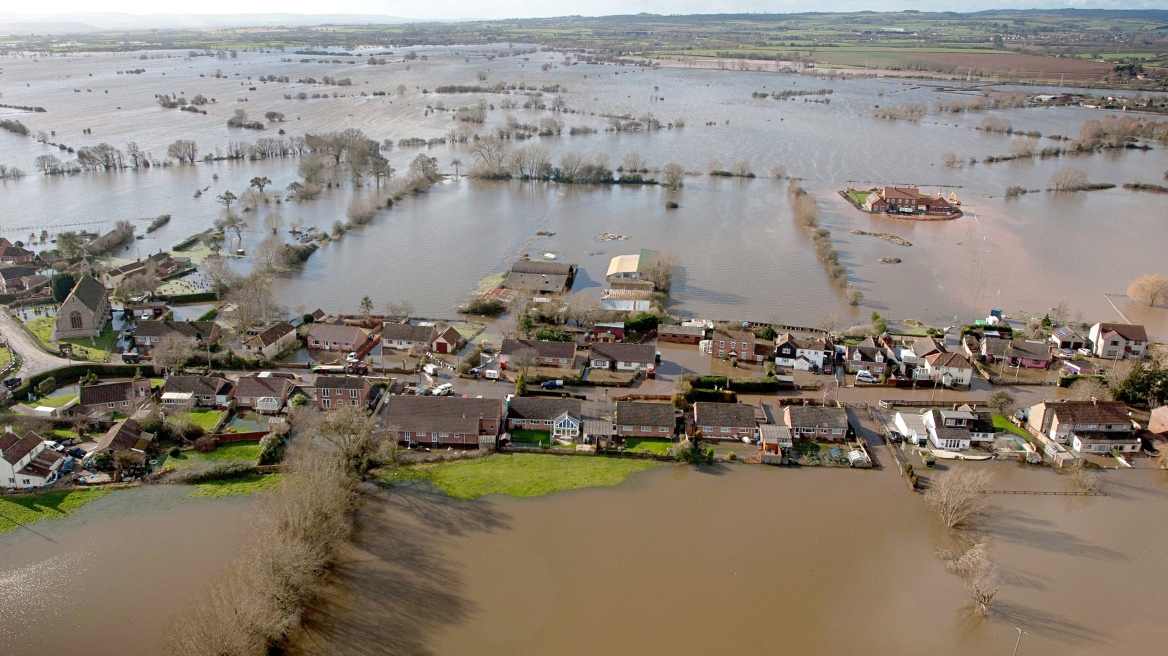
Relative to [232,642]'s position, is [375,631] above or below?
below

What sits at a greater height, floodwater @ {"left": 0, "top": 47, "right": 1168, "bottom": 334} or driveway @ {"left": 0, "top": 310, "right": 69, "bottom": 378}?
floodwater @ {"left": 0, "top": 47, "right": 1168, "bottom": 334}

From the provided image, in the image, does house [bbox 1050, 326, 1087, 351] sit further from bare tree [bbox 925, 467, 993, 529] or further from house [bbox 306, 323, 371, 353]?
house [bbox 306, 323, 371, 353]

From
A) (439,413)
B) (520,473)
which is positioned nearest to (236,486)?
(439,413)

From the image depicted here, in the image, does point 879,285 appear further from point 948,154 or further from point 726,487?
point 948,154

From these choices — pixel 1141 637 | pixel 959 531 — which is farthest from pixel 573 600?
pixel 1141 637

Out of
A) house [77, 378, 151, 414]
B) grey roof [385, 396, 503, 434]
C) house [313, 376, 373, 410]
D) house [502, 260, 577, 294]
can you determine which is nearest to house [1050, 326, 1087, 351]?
house [502, 260, 577, 294]

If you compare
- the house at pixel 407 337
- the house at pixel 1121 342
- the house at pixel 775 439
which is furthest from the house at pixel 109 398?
the house at pixel 1121 342
